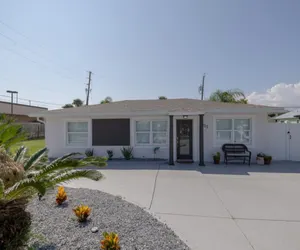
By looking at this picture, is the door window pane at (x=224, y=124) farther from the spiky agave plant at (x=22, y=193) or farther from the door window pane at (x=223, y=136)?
the spiky agave plant at (x=22, y=193)

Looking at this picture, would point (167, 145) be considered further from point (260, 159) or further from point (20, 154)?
point (20, 154)

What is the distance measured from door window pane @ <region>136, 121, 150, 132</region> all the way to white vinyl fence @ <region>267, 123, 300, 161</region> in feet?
23.1

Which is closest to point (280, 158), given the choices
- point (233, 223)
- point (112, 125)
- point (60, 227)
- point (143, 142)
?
point (143, 142)

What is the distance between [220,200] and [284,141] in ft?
26.8

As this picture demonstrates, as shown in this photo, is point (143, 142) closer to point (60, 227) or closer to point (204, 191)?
point (204, 191)

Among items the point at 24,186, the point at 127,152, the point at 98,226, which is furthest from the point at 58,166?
the point at 127,152

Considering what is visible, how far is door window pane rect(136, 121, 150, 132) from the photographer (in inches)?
484

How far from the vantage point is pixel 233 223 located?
4.29m

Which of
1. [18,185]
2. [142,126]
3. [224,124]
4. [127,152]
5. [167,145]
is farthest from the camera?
[142,126]

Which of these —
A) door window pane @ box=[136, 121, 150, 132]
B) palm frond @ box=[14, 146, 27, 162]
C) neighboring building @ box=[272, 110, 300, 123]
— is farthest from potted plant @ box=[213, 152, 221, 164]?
neighboring building @ box=[272, 110, 300, 123]

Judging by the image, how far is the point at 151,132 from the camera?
1222 centimetres

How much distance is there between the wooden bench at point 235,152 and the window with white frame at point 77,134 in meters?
8.35

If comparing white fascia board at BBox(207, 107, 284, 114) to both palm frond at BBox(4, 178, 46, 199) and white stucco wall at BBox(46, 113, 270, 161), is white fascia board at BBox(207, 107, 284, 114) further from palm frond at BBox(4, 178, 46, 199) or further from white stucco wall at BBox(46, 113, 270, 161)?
palm frond at BBox(4, 178, 46, 199)

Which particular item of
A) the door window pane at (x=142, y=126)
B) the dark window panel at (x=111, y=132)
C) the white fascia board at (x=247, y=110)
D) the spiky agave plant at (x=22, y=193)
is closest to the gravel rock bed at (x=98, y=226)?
the spiky agave plant at (x=22, y=193)
